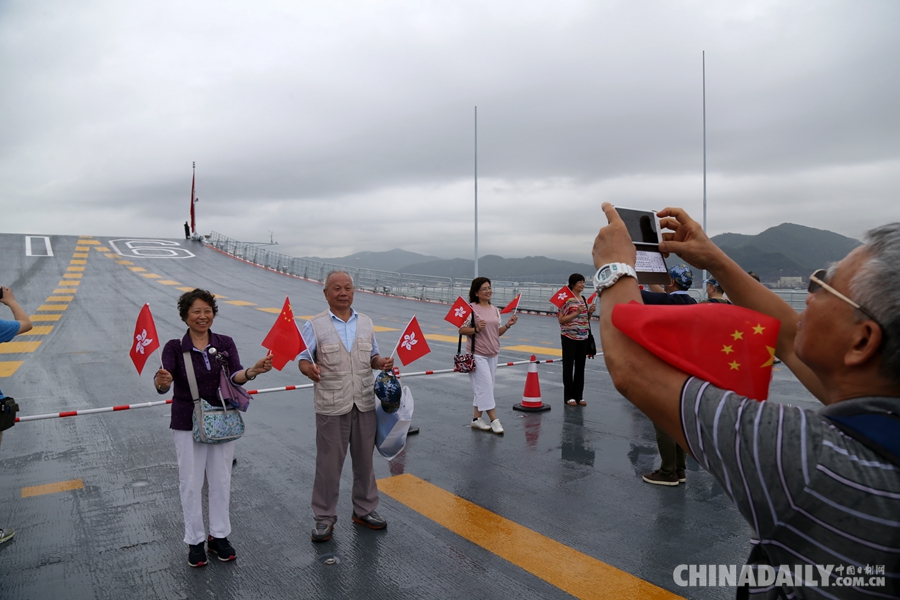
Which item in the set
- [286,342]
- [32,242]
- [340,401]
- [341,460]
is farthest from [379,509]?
[32,242]

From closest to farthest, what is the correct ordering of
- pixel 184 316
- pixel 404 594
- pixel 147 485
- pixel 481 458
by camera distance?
pixel 404 594 < pixel 184 316 < pixel 147 485 < pixel 481 458

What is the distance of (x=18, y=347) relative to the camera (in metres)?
13.9

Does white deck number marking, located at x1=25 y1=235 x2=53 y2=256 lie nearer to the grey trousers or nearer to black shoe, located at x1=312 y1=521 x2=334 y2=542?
the grey trousers

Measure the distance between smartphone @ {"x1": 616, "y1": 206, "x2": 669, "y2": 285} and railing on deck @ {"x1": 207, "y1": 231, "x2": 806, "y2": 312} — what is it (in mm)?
14117

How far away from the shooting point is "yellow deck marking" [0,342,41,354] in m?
13.5

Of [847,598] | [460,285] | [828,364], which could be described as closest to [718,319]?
[828,364]

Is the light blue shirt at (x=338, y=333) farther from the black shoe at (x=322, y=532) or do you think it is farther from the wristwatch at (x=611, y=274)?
the wristwatch at (x=611, y=274)

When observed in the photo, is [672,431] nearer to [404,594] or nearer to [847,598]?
[847,598]

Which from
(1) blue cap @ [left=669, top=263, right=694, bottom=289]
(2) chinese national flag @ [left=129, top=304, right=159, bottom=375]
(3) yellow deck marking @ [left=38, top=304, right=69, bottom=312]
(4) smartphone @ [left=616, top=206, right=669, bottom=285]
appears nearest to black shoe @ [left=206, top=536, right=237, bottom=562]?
(2) chinese national flag @ [left=129, top=304, right=159, bottom=375]

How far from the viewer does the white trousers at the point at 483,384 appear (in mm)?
7488

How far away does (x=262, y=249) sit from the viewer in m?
43.1

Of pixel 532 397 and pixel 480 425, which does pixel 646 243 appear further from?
pixel 532 397

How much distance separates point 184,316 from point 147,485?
212cm

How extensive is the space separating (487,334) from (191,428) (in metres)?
4.19
